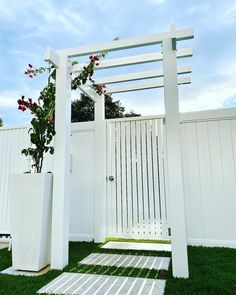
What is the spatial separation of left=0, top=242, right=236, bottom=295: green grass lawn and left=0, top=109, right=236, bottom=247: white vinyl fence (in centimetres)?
51

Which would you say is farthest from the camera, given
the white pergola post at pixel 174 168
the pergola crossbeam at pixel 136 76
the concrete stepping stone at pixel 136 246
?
the pergola crossbeam at pixel 136 76

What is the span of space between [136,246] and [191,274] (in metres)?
1.27

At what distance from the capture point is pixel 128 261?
101 inches

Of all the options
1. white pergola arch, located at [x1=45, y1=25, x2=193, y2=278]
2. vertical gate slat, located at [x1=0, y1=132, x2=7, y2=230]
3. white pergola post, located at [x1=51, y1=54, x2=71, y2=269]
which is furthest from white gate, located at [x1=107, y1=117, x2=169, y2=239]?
vertical gate slat, located at [x1=0, y1=132, x2=7, y2=230]

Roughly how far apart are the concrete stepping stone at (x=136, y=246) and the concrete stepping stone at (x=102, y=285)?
1.12 metres

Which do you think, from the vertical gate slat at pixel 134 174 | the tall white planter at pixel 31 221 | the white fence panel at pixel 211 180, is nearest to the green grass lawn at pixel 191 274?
the tall white planter at pixel 31 221

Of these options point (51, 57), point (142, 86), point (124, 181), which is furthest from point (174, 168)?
point (142, 86)

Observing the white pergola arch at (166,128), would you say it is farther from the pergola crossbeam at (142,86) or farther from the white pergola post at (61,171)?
the pergola crossbeam at (142,86)

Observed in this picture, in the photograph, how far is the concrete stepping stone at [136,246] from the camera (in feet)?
10.3

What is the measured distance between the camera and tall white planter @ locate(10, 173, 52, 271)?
7.70ft

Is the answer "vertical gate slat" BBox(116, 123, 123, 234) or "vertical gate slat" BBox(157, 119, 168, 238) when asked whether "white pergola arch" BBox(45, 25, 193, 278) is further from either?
"vertical gate slat" BBox(116, 123, 123, 234)

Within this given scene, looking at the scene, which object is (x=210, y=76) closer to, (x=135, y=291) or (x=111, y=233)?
(x=111, y=233)

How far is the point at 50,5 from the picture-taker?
3.31m

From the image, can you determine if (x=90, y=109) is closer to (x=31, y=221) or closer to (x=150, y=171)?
(x=150, y=171)
